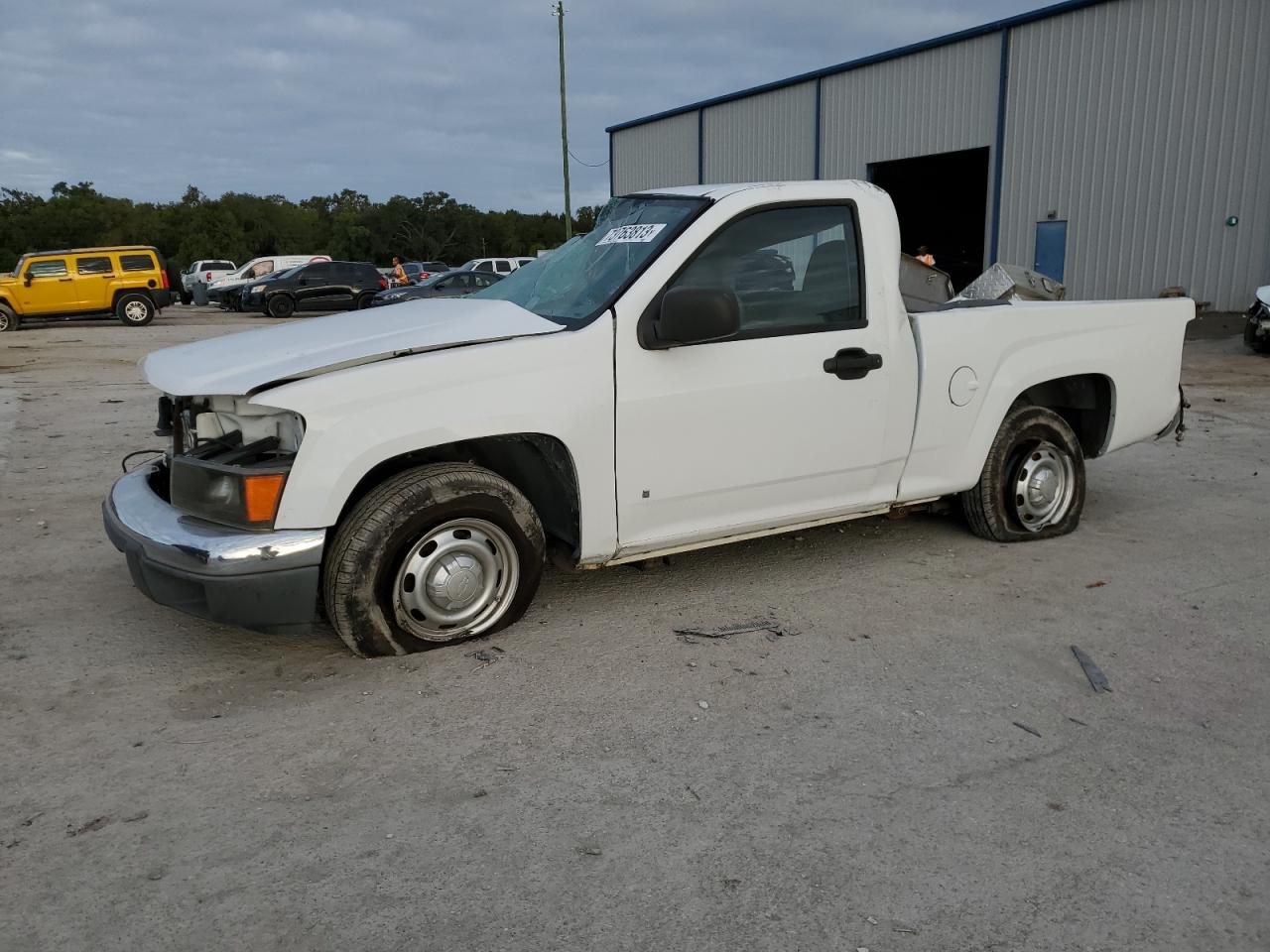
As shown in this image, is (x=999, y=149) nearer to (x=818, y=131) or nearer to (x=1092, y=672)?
(x=818, y=131)

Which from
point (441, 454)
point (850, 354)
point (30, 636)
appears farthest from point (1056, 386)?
point (30, 636)

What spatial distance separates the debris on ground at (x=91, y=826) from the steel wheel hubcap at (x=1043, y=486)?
14.4ft

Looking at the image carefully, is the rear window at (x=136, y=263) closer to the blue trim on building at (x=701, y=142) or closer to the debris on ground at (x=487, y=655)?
the blue trim on building at (x=701, y=142)

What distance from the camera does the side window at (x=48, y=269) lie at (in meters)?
24.4

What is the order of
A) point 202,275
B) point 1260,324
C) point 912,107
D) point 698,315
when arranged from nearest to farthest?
point 698,315 < point 1260,324 < point 912,107 < point 202,275

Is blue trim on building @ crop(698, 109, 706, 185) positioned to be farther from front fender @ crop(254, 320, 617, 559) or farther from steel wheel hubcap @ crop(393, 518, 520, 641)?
steel wheel hubcap @ crop(393, 518, 520, 641)

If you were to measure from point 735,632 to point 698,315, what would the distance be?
1.32 metres

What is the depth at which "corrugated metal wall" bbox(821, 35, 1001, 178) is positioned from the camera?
2234 cm

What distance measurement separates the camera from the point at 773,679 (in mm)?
3742

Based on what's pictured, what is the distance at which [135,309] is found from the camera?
84.8 ft

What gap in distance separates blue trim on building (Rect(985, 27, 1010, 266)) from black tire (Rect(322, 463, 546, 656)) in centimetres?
2130

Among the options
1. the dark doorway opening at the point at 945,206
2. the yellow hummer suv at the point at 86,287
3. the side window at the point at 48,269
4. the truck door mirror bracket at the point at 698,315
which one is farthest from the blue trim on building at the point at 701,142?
the truck door mirror bracket at the point at 698,315

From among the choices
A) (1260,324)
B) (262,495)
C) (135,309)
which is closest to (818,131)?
(1260,324)

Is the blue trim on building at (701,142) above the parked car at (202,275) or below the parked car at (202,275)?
above
